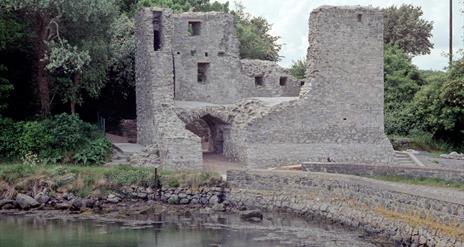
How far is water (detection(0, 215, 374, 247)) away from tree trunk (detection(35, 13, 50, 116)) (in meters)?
9.42

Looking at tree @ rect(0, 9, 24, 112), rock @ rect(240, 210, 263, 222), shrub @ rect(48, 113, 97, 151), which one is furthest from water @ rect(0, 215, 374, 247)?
tree @ rect(0, 9, 24, 112)

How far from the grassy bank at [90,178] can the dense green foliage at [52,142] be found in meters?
2.21

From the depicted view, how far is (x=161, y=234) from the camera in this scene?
73.4 ft

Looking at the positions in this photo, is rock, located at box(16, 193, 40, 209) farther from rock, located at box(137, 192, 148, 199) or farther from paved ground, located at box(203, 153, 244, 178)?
paved ground, located at box(203, 153, 244, 178)

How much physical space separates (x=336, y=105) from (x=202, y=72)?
275 inches

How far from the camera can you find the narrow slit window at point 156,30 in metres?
33.8

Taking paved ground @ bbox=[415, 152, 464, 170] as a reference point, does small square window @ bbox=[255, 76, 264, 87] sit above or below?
above

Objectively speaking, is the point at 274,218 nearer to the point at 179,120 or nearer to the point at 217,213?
the point at 217,213

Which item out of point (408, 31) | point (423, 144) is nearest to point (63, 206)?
point (423, 144)

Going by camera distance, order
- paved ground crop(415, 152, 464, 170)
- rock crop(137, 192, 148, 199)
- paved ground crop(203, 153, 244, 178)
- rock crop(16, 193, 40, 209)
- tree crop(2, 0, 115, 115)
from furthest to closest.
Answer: tree crop(2, 0, 115, 115) < paved ground crop(415, 152, 464, 170) < paved ground crop(203, 153, 244, 178) < rock crop(137, 192, 148, 199) < rock crop(16, 193, 40, 209)

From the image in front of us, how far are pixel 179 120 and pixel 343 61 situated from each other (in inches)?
272

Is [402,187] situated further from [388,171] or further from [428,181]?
[388,171]

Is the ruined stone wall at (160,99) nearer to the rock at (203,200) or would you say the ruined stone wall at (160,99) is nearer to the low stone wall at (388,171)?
the rock at (203,200)

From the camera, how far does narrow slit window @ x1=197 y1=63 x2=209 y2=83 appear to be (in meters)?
36.3
